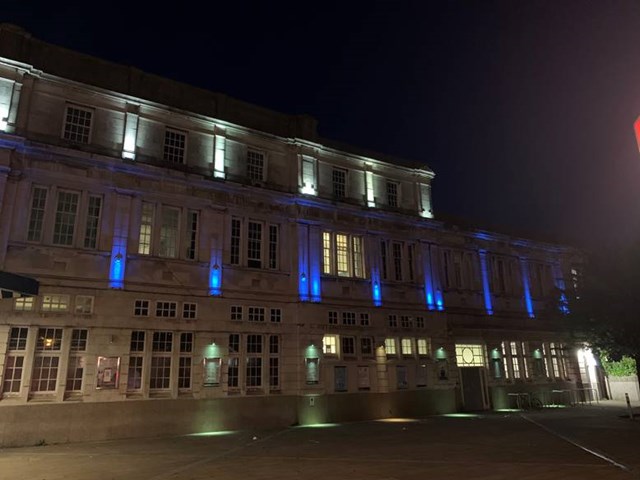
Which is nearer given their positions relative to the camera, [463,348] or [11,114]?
[11,114]

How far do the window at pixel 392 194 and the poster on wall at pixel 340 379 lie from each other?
33.7 feet

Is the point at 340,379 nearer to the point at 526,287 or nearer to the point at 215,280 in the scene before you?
the point at 215,280

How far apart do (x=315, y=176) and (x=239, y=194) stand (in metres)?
4.65

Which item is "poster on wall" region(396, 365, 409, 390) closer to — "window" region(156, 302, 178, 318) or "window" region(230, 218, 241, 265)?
"window" region(230, 218, 241, 265)

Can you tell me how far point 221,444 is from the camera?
16000mm

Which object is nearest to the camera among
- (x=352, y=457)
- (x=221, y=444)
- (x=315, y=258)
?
(x=352, y=457)

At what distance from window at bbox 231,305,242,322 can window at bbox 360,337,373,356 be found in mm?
6651

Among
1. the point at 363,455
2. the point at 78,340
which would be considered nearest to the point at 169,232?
the point at 78,340

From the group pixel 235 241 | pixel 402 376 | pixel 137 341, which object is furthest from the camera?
pixel 402 376

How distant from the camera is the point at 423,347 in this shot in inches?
1048

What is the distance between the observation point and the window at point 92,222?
1917cm

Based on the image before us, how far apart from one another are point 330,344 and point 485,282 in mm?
12571

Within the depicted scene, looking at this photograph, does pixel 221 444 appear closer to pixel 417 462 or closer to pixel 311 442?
pixel 311 442

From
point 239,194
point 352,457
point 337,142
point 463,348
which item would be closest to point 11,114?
point 239,194
